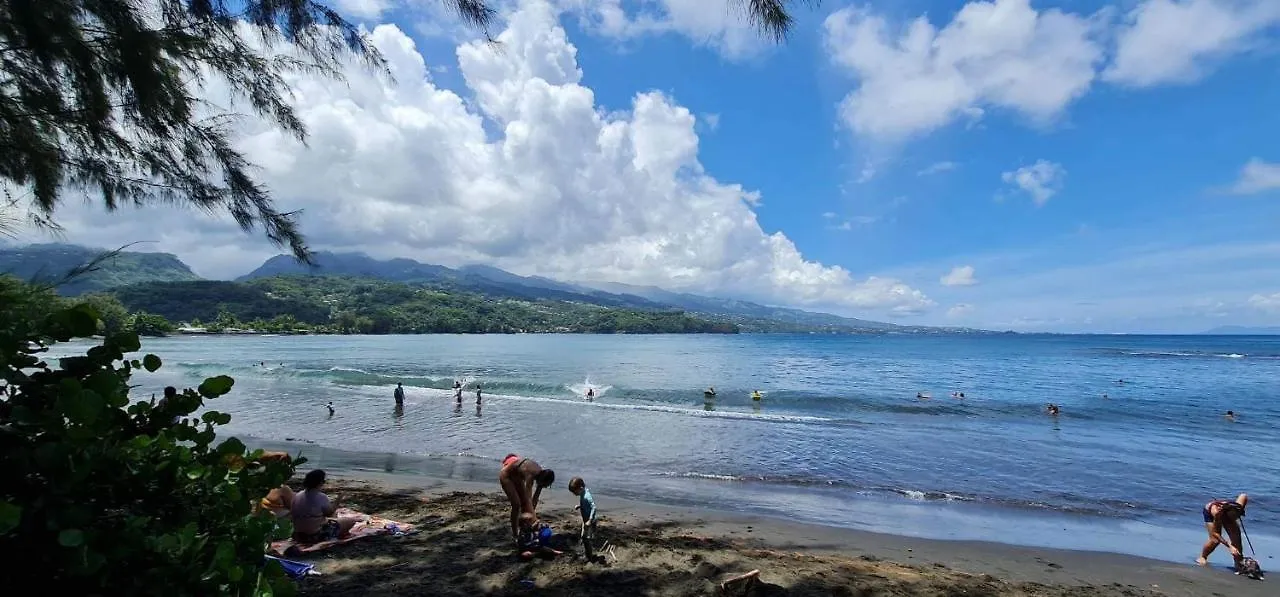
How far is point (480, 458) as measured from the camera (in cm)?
1773

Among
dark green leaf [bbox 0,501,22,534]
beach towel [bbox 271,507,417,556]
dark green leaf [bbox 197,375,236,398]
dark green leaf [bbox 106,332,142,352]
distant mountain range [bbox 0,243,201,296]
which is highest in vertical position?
distant mountain range [bbox 0,243,201,296]

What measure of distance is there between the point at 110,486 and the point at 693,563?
7547 mm

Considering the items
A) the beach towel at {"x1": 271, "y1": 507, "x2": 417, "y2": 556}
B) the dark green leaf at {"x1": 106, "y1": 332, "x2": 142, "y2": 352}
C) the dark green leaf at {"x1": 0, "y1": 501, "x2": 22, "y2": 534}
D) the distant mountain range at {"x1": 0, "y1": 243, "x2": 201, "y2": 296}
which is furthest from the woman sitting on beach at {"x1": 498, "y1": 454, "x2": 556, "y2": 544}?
the dark green leaf at {"x1": 0, "y1": 501, "x2": 22, "y2": 534}

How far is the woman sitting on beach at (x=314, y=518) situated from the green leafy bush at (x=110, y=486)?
7283 millimetres

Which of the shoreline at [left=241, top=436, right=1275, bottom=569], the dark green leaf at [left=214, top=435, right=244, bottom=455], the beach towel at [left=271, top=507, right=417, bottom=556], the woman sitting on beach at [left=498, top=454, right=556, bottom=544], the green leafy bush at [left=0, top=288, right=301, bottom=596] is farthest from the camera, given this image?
the shoreline at [left=241, top=436, right=1275, bottom=569]

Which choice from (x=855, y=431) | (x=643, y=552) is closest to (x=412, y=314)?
(x=855, y=431)

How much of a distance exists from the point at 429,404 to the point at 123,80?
27.1 meters

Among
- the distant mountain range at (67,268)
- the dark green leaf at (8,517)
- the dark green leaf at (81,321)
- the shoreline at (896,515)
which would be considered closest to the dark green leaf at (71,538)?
the dark green leaf at (8,517)

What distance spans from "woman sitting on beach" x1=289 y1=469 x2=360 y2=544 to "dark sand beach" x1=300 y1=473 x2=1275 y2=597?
39cm

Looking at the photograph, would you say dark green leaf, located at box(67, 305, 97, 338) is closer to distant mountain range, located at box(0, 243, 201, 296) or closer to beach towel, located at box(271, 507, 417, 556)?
distant mountain range, located at box(0, 243, 201, 296)

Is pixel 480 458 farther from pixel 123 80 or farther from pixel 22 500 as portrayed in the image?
pixel 22 500

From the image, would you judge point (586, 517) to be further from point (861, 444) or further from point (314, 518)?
point (861, 444)

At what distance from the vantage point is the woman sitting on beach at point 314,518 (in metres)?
8.37

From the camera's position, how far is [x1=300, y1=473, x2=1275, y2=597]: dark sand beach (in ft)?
24.1
